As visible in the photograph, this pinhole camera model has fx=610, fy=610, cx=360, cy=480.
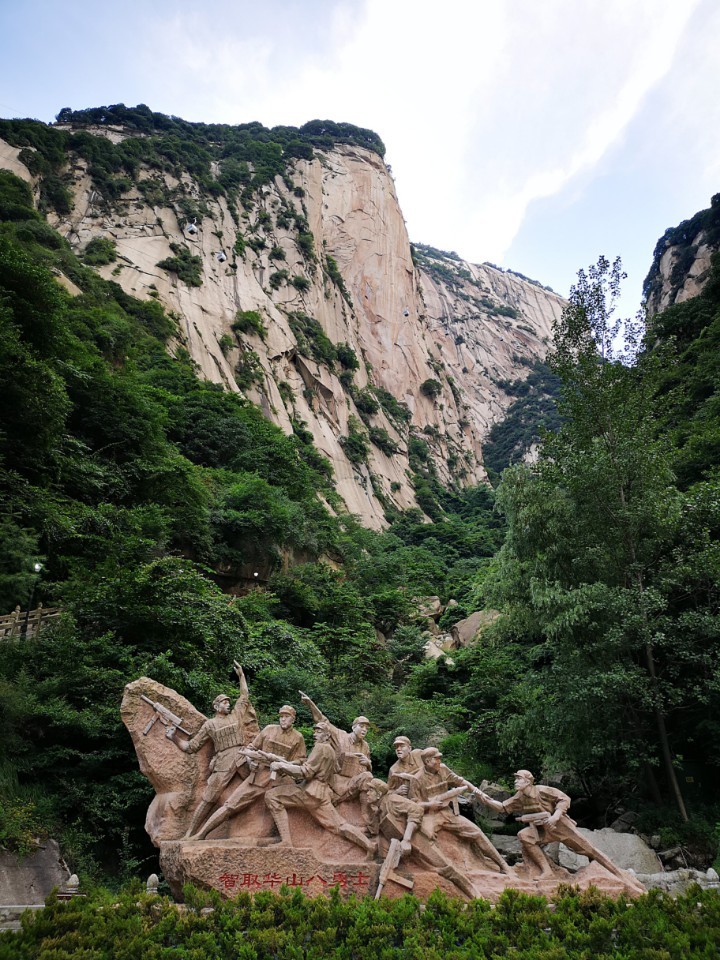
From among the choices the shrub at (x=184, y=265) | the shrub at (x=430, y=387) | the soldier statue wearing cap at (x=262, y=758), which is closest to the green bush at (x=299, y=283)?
the shrub at (x=184, y=265)

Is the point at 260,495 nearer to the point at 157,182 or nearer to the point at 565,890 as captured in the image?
the point at 565,890

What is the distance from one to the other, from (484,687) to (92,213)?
30269 mm

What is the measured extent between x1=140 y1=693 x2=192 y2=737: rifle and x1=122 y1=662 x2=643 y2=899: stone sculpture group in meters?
0.01

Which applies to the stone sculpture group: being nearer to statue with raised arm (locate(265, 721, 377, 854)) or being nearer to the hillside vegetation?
statue with raised arm (locate(265, 721, 377, 854))

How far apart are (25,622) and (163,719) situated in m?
3.37

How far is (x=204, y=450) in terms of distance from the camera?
20.4m

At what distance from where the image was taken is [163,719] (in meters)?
6.49

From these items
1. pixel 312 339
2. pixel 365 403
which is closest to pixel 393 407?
pixel 365 403

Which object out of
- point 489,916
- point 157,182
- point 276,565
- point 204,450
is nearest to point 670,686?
point 489,916

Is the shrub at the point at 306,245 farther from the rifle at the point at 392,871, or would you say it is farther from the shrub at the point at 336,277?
the rifle at the point at 392,871

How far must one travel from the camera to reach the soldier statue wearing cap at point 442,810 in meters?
5.91

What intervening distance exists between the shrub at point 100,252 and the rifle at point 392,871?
2817cm

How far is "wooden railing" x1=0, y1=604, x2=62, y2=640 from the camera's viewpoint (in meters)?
8.28

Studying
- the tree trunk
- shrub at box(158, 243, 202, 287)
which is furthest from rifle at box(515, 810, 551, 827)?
shrub at box(158, 243, 202, 287)
